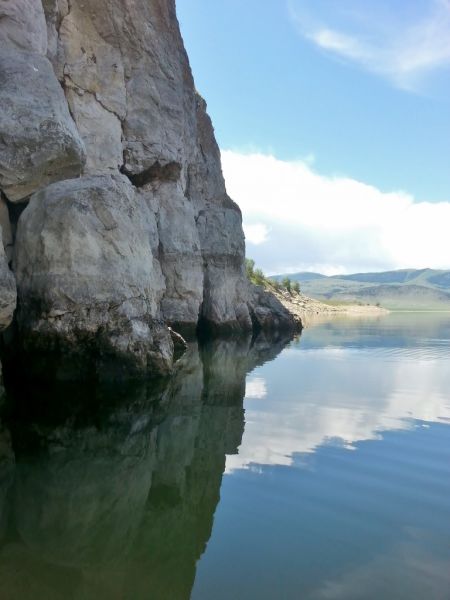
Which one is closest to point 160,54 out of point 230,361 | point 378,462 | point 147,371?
point 230,361

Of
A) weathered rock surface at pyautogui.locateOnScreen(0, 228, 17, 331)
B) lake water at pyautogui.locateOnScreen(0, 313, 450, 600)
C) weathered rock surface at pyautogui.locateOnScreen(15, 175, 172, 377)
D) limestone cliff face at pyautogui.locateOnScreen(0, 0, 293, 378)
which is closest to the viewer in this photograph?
lake water at pyautogui.locateOnScreen(0, 313, 450, 600)

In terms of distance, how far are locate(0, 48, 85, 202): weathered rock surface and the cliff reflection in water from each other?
20.0 feet

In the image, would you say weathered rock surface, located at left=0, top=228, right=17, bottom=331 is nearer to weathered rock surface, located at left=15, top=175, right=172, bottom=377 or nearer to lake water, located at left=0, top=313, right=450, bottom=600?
weathered rock surface, located at left=15, top=175, right=172, bottom=377

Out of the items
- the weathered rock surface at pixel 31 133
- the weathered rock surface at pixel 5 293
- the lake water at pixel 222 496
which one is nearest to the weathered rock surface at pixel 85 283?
the weathered rock surface at pixel 31 133

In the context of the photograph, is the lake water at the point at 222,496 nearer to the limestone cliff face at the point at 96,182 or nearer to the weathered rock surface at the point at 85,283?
the weathered rock surface at the point at 85,283

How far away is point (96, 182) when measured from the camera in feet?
47.6

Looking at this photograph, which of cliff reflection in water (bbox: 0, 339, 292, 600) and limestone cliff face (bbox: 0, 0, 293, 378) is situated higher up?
limestone cliff face (bbox: 0, 0, 293, 378)

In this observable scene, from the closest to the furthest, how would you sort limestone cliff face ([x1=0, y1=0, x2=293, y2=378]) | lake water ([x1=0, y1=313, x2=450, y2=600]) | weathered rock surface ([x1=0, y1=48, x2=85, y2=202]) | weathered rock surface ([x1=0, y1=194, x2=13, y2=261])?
lake water ([x1=0, y1=313, x2=450, y2=600])
limestone cliff face ([x1=0, y1=0, x2=293, y2=378])
weathered rock surface ([x1=0, y1=48, x2=85, y2=202])
weathered rock surface ([x1=0, y1=194, x2=13, y2=261])

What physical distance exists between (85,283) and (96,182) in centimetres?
308

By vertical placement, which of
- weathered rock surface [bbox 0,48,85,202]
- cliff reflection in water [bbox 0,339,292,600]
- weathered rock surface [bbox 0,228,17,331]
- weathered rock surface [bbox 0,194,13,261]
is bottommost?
cliff reflection in water [bbox 0,339,292,600]

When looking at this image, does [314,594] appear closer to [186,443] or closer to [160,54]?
[186,443]

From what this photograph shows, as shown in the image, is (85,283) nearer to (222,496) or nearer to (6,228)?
(6,228)

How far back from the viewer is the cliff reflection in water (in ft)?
15.8

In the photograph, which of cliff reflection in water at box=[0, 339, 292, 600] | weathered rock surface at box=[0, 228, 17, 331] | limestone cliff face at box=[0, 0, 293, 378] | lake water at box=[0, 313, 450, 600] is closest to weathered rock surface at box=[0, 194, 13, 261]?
limestone cliff face at box=[0, 0, 293, 378]
